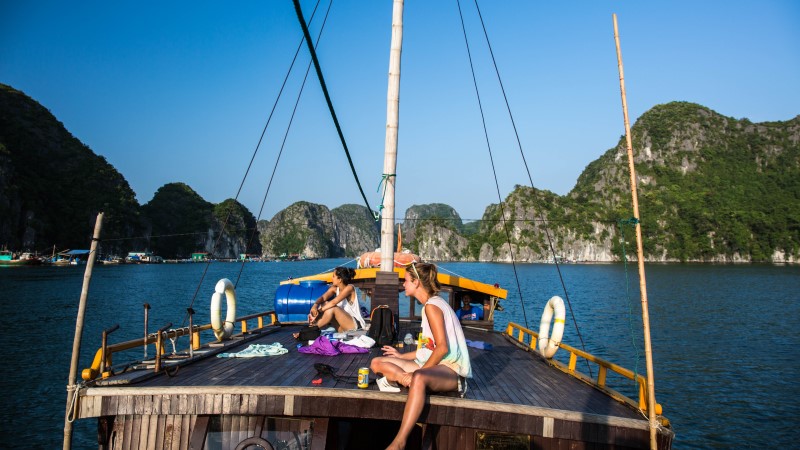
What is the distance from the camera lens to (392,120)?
9672 millimetres

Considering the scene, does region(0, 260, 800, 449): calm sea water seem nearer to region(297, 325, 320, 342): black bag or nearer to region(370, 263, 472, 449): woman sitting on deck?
region(370, 263, 472, 449): woman sitting on deck

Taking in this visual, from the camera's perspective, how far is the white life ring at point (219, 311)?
846 cm

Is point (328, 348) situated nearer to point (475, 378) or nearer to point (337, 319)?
point (337, 319)

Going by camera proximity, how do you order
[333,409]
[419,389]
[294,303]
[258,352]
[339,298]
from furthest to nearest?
[294,303]
[339,298]
[258,352]
[333,409]
[419,389]

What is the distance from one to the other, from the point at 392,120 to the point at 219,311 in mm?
4736

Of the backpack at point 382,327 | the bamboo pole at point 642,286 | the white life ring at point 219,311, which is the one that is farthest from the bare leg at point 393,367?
the white life ring at point 219,311

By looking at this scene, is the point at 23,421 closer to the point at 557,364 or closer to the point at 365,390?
the point at 365,390

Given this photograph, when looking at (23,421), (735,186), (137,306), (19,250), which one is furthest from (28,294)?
(735,186)

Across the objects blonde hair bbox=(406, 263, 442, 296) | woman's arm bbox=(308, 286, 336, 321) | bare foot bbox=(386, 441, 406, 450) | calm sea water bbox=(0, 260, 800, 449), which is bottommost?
calm sea water bbox=(0, 260, 800, 449)

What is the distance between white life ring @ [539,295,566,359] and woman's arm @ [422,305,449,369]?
319 centimetres

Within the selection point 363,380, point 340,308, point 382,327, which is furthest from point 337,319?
point 363,380

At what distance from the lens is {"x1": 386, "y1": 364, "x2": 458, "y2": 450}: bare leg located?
474cm

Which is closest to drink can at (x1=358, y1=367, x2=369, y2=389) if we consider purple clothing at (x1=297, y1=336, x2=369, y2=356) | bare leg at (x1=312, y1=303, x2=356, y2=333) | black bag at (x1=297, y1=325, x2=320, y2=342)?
purple clothing at (x1=297, y1=336, x2=369, y2=356)

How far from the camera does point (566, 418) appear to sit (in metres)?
5.09
